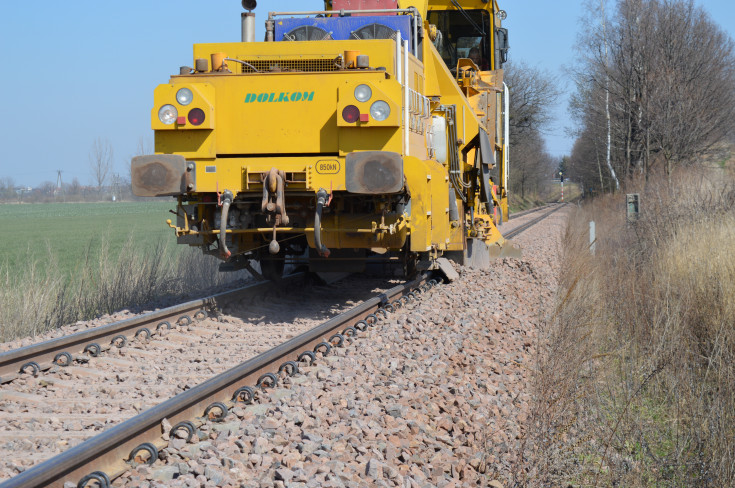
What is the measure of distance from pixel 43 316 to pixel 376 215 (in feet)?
13.2

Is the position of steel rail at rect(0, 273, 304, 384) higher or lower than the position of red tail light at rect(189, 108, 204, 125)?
lower

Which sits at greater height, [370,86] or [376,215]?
[370,86]

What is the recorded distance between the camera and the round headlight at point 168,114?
Answer: 286 inches

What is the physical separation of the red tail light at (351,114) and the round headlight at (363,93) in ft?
0.32

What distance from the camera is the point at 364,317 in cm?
719

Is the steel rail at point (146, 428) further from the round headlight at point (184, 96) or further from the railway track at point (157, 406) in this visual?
the round headlight at point (184, 96)

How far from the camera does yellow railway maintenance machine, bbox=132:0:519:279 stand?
7168mm

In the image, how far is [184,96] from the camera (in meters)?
7.26

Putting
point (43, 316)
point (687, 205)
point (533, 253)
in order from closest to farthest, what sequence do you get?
point (43, 316), point (687, 205), point (533, 253)

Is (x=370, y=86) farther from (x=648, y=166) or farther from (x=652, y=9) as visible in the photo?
(x=652, y=9)

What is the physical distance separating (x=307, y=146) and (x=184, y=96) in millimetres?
1281

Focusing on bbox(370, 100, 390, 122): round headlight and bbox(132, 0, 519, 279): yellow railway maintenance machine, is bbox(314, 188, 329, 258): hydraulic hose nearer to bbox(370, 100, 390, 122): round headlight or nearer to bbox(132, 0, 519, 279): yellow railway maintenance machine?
bbox(132, 0, 519, 279): yellow railway maintenance machine

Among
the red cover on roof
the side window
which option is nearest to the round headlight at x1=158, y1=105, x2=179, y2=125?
the red cover on roof

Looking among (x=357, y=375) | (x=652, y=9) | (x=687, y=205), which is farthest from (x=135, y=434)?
(x=652, y=9)
